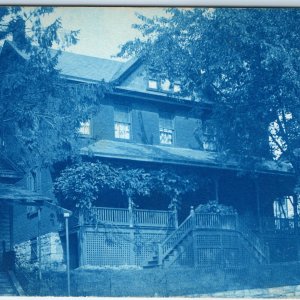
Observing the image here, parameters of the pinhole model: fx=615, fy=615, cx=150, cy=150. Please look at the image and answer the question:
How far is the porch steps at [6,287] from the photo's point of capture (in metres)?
11.0

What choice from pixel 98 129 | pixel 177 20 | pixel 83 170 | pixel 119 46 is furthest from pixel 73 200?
pixel 177 20

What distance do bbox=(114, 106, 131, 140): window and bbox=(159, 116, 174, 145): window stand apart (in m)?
0.93

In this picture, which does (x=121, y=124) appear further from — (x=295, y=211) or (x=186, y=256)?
(x=295, y=211)

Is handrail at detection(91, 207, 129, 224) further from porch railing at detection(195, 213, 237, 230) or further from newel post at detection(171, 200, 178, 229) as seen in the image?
porch railing at detection(195, 213, 237, 230)

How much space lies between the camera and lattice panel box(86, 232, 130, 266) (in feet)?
40.3

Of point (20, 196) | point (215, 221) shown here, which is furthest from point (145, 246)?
point (20, 196)

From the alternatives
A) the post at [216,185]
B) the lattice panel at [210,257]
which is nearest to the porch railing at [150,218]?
the lattice panel at [210,257]

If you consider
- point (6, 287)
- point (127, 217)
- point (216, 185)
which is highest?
point (216, 185)

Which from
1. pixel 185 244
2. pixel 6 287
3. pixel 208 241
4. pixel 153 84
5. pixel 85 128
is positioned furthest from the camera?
pixel 153 84

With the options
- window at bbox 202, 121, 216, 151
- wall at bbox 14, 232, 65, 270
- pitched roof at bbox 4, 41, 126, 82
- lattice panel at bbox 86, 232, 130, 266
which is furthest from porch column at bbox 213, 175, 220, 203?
wall at bbox 14, 232, 65, 270

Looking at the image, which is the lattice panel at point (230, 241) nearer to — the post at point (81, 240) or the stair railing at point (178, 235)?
the stair railing at point (178, 235)

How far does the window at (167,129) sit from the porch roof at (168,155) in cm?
89

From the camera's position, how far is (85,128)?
13195 millimetres

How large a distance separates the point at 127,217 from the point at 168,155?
6.33 feet
